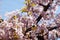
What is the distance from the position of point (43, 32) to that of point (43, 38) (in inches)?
7.1

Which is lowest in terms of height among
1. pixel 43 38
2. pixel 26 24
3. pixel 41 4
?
pixel 43 38

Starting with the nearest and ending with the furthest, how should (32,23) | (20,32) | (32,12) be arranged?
(20,32) < (32,23) < (32,12)

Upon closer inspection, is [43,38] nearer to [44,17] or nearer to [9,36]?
[44,17]

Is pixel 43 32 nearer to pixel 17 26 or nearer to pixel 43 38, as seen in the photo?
pixel 43 38

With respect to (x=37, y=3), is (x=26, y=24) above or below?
below

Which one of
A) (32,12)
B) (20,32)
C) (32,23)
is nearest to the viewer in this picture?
(20,32)

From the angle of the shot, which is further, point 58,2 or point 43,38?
point 58,2

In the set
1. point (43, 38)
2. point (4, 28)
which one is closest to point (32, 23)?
point (43, 38)

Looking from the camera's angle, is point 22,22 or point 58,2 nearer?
point 22,22

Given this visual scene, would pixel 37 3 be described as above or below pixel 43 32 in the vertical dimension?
above

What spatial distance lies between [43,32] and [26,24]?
1.81 feet

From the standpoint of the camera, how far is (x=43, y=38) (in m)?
5.75

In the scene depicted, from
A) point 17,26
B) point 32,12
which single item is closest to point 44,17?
point 32,12

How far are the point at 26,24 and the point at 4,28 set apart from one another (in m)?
0.77
